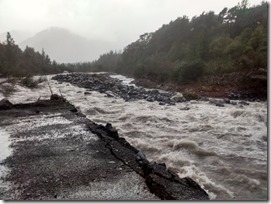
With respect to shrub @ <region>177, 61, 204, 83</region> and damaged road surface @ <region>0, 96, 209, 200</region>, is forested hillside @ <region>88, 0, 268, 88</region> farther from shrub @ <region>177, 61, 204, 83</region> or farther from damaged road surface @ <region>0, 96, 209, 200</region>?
damaged road surface @ <region>0, 96, 209, 200</region>

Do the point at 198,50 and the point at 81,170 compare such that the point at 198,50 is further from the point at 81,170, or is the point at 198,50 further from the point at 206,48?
the point at 81,170

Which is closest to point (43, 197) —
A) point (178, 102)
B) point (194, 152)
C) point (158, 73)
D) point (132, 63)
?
point (194, 152)

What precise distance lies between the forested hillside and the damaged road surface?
16.0 metres

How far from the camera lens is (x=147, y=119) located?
39.5 ft

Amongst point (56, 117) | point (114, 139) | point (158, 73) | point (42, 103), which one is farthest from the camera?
point (158, 73)

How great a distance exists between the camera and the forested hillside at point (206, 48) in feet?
81.8

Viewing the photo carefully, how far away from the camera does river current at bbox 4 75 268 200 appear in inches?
242

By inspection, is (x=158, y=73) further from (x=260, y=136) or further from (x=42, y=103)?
(x=260, y=136)

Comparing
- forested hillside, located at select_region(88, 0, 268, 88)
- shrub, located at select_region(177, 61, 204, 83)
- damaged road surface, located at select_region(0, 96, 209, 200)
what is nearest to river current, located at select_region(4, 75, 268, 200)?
damaged road surface, located at select_region(0, 96, 209, 200)

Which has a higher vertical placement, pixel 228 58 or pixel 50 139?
pixel 228 58

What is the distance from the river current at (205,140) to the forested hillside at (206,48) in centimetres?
983

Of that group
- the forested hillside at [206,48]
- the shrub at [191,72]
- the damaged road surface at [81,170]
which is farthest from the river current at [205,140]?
the shrub at [191,72]

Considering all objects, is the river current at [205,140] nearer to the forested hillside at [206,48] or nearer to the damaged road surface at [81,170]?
the damaged road surface at [81,170]

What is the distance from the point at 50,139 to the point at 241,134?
5.80 m
